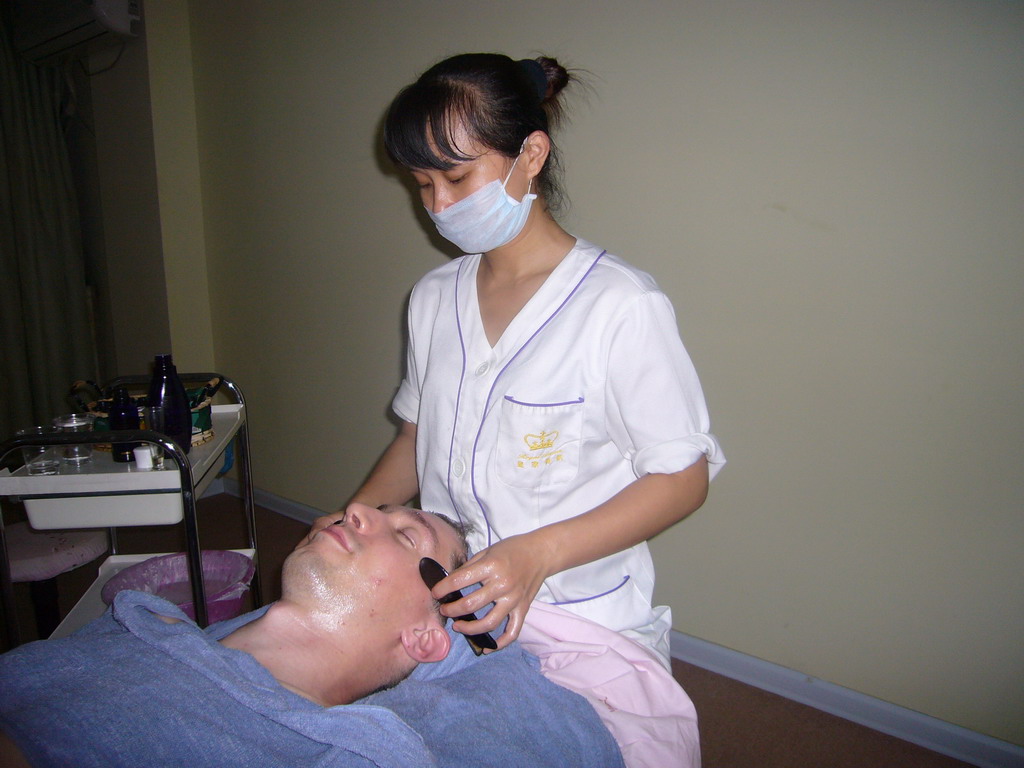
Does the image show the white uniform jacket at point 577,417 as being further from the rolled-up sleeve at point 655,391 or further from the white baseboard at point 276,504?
the white baseboard at point 276,504

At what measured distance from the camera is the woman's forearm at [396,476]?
56.2 inches

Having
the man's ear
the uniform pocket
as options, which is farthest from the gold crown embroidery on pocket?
the man's ear

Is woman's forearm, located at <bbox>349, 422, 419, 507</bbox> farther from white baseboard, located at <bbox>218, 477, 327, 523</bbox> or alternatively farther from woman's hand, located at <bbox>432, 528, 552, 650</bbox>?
white baseboard, located at <bbox>218, 477, 327, 523</bbox>

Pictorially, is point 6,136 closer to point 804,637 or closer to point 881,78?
point 881,78

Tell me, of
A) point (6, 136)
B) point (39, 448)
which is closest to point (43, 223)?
point (6, 136)

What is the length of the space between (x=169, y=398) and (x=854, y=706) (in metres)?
2.09

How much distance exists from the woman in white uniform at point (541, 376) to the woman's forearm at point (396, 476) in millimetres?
123

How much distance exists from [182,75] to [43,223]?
3.37 feet

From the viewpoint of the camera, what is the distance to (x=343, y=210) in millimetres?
2801

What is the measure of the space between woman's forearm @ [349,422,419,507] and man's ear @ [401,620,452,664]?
311 millimetres

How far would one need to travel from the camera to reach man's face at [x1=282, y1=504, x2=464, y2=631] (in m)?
1.17

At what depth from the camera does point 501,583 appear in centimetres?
92

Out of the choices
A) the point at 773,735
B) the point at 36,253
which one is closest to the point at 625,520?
the point at 773,735

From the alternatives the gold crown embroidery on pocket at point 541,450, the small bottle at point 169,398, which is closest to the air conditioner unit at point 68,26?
the small bottle at point 169,398
